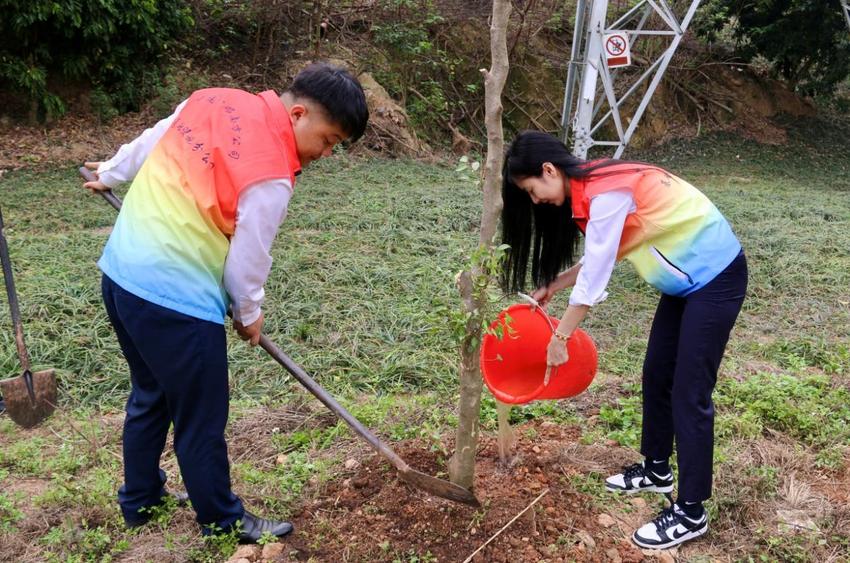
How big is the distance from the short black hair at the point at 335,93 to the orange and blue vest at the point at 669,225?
2.31ft

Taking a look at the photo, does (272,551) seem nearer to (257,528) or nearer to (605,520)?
(257,528)

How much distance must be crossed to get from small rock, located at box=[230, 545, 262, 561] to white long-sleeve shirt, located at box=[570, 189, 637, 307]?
1.26 meters

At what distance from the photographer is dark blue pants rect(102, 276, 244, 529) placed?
1842 mm

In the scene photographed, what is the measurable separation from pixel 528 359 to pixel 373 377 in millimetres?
1136

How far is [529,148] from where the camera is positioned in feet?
6.86

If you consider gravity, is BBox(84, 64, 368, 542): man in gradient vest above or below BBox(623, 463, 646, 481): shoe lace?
above

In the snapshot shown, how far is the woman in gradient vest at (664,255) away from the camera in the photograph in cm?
204

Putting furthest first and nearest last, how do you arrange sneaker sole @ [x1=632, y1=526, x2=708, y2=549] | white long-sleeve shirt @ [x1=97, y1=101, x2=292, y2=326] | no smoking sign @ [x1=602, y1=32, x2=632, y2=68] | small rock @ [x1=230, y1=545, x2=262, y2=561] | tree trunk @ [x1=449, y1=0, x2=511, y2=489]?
no smoking sign @ [x1=602, y1=32, x2=632, y2=68] < sneaker sole @ [x1=632, y1=526, x2=708, y2=549] < small rock @ [x1=230, y1=545, x2=262, y2=561] < tree trunk @ [x1=449, y1=0, x2=511, y2=489] < white long-sleeve shirt @ [x1=97, y1=101, x2=292, y2=326]

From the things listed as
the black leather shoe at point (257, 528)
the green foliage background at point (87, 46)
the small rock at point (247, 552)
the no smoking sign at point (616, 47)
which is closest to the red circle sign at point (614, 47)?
the no smoking sign at point (616, 47)

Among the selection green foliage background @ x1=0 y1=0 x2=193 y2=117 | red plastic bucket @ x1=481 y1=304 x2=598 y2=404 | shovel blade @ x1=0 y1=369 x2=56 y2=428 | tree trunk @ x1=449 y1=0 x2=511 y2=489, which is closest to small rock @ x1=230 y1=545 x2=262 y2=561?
tree trunk @ x1=449 y1=0 x2=511 y2=489

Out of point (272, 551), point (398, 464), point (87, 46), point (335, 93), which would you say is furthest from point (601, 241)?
point (87, 46)

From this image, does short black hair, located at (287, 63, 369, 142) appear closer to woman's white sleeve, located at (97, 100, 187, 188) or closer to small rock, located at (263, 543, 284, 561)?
woman's white sleeve, located at (97, 100, 187, 188)

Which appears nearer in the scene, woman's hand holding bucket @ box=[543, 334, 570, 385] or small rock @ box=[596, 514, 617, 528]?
woman's hand holding bucket @ box=[543, 334, 570, 385]

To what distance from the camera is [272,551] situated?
2.15m
